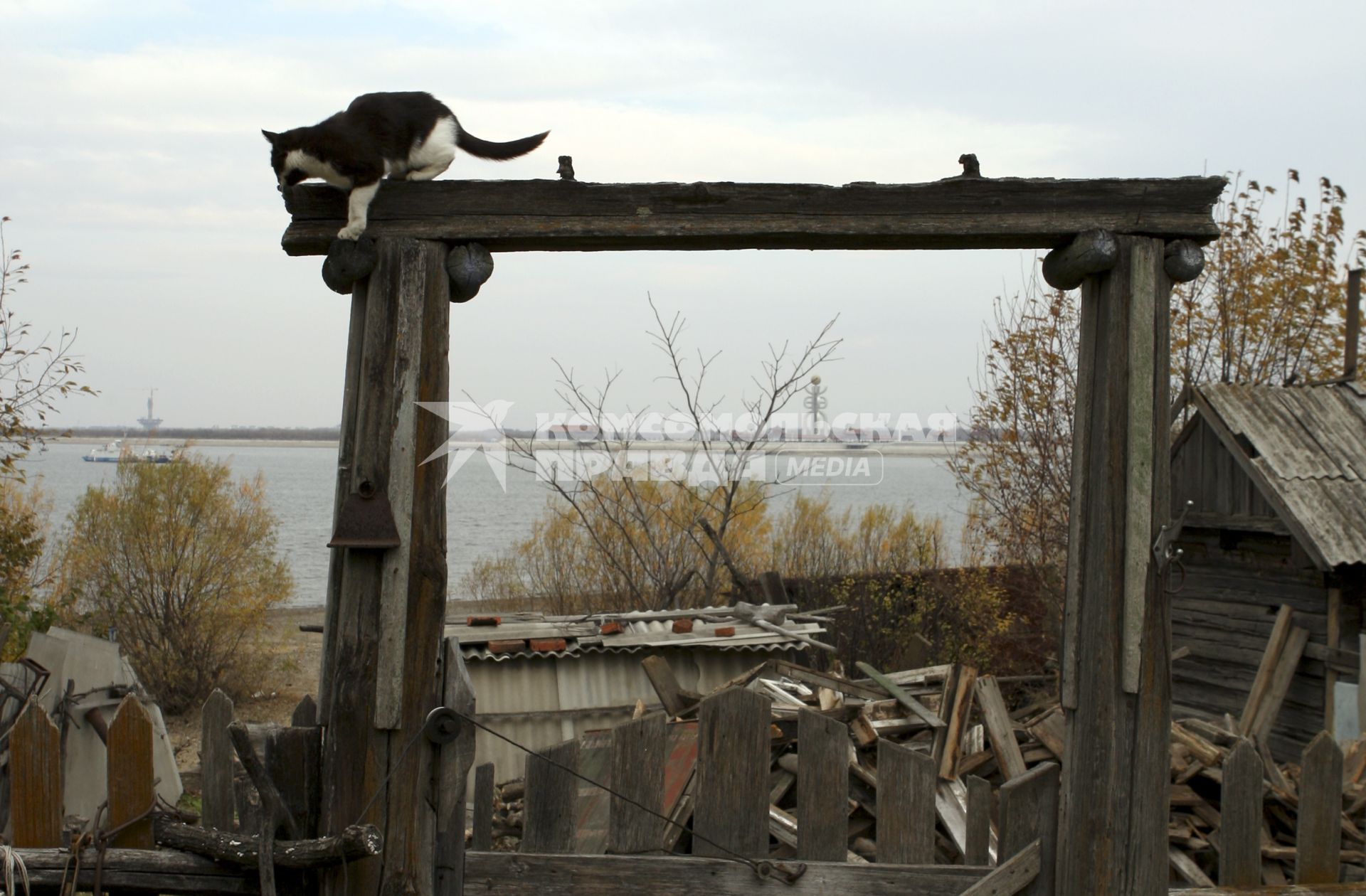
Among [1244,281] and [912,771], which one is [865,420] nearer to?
[1244,281]

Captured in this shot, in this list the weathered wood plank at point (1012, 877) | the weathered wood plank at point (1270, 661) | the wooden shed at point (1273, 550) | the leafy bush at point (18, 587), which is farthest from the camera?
the weathered wood plank at point (1270, 661)

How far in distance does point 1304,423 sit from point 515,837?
308 inches

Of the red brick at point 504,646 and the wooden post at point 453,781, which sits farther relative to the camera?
the red brick at point 504,646

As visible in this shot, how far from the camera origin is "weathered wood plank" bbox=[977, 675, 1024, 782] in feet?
20.0

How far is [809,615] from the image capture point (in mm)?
10008

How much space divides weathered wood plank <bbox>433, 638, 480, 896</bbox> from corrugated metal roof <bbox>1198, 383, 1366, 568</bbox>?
7923mm

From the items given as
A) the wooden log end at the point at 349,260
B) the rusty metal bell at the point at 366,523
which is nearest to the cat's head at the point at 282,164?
the wooden log end at the point at 349,260

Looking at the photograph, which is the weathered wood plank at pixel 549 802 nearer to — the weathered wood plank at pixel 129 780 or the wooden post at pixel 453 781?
the wooden post at pixel 453 781

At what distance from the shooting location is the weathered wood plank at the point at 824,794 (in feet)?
11.2

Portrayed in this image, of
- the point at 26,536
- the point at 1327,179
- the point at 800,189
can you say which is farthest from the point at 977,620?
the point at 800,189

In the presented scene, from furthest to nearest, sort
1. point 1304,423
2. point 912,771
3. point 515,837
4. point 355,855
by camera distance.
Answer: point 1304,423
point 515,837
point 912,771
point 355,855

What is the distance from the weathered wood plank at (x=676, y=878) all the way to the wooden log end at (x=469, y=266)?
179 centimetres

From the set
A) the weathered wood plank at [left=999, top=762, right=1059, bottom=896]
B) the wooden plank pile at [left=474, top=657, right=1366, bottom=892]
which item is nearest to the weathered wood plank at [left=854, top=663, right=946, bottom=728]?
the wooden plank pile at [left=474, top=657, right=1366, bottom=892]

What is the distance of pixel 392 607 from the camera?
293 centimetres
